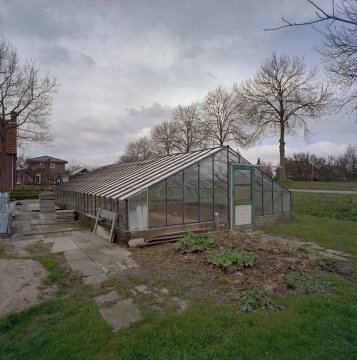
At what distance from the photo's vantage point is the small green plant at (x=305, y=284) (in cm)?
470

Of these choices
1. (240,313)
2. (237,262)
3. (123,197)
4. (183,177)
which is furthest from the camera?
(183,177)

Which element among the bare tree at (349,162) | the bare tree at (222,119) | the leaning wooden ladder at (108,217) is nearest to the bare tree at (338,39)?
the leaning wooden ladder at (108,217)

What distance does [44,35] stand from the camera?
27.3 ft

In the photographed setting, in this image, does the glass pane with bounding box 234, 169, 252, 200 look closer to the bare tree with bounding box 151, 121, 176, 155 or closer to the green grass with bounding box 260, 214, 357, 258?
the green grass with bounding box 260, 214, 357, 258

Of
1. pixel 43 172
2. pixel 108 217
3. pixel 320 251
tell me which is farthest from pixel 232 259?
pixel 43 172

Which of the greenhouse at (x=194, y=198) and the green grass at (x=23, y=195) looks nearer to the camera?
the greenhouse at (x=194, y=198)

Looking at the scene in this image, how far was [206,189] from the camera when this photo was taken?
9.77 m

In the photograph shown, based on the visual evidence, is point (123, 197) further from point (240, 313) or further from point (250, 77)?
point (250, 77)

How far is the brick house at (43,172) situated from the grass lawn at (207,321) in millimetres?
26022

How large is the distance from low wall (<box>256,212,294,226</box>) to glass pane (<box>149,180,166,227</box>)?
192 inches

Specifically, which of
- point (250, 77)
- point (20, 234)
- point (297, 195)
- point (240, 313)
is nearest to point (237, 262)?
point (240, 313)

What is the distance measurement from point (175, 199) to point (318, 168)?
37953 mm

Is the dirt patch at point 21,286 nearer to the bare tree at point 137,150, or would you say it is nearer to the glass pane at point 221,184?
the glass pane at point 221,184

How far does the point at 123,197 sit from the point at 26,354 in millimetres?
5267
